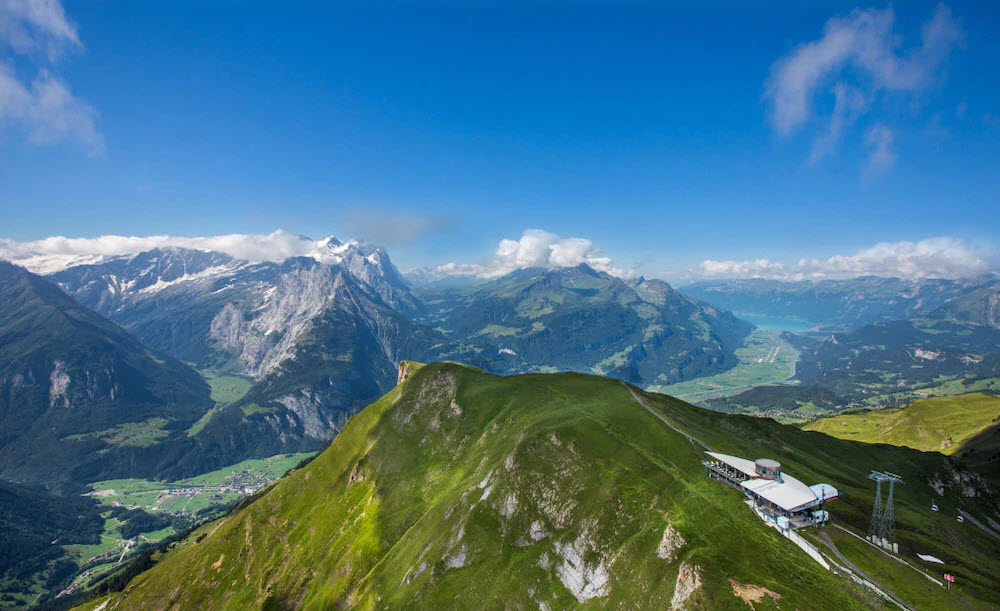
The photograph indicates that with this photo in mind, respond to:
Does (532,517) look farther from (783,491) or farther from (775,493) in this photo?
(783,491)

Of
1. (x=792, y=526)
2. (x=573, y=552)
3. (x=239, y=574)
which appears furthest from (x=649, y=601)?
(x=239, y=574)

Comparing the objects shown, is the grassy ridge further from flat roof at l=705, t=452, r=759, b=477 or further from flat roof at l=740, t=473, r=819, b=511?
flat roof at l=705, t=452, r=759, b=477

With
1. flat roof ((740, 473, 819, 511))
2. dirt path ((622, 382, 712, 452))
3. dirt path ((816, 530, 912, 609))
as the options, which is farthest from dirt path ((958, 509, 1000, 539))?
dirt path ((816, 530, 912, 609))

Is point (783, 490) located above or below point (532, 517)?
above

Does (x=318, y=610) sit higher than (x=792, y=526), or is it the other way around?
(x=792, y=526)

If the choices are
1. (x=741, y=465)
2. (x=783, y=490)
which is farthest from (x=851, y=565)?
(x=741, y=465)

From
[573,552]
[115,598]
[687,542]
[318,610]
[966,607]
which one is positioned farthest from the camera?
[115,598]

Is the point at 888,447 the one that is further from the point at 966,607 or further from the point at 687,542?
the point at 687,542
